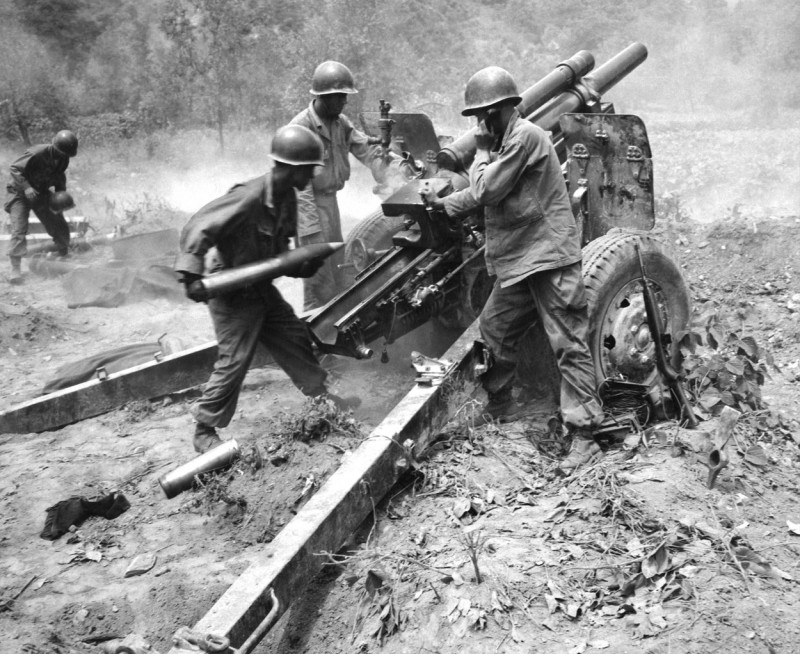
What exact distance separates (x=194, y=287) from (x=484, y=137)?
5.33 ft

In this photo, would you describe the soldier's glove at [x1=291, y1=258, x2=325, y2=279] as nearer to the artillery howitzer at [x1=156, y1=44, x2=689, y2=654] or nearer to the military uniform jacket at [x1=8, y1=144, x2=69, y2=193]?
the artillery howitzer at [x1=156, y1=44, x2=689, y2=654]

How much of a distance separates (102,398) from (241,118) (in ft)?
32.5

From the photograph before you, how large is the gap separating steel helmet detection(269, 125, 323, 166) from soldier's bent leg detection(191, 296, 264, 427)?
0.83m

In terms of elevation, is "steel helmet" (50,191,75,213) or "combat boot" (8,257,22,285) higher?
"steel helmet" (50,191,75,213)

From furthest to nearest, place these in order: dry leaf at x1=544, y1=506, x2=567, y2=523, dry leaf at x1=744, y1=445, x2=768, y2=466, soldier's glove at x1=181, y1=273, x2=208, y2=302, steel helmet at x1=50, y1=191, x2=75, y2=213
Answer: steel helmet at x1=50, y1=191, x2=75, y2=213 → soldier's glove at x1=181, y1=273, x2=208, y2=302 → dry leaf at x1=744, y1=445, x2=768, y2=466 → dry leaf at x1=544, y1=506, x2=567, y2=523

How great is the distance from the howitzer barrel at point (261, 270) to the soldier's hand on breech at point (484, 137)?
0.95 metres

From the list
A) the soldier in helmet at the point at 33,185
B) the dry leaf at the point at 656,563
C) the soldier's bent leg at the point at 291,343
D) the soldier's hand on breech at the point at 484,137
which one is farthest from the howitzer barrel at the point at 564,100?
the soldier in helmet at the point at 33,185

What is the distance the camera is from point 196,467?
12.8 ft

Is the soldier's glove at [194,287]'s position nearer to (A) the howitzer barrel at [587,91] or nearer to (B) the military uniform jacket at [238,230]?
(B) the military uniform jacket at [238,230]

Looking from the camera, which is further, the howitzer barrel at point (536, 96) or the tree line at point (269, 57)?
the tree line at point (269, 57)

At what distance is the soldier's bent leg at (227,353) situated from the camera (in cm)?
423

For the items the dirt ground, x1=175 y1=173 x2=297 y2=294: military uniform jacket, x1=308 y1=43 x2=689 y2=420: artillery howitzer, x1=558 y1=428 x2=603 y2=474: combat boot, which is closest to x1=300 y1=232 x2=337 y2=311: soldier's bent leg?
the dirt ground

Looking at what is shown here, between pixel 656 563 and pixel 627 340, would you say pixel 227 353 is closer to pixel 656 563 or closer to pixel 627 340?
pixel 627 340

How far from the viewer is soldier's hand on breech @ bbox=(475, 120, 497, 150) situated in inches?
154
